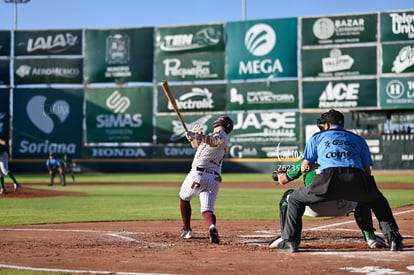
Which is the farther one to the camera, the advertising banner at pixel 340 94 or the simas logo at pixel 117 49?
the simas logo at pixel 117 49

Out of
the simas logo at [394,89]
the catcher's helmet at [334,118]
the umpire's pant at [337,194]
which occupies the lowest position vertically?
the umpire's pant at [337,194]

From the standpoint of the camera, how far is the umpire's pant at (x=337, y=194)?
24.2ft

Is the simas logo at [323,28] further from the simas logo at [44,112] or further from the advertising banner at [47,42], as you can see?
the simas logo at [44,112]

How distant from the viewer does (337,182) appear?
24.1 feet

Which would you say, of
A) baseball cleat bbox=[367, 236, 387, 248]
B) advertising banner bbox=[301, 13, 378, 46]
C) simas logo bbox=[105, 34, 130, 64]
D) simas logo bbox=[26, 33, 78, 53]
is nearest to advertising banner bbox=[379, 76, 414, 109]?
advertising banner bbox=[301, 13, 378, 46]

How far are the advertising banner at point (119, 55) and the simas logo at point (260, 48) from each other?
616 cm

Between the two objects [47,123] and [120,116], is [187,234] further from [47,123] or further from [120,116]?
[47,123]

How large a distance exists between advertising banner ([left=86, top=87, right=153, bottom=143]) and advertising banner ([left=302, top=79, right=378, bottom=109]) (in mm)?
9905

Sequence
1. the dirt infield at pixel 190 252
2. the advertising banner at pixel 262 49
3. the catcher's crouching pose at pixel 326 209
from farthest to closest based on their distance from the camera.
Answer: the advertising banner at pixel 262 49, the catcher's crouching pose at pixel 326 209, the dirt infield at pixel 190 252

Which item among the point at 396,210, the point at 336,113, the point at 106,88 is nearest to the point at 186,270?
the point at 336,113

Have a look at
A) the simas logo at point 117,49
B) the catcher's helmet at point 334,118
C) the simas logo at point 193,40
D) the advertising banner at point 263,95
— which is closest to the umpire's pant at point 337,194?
the catcher's helmet at point 334,118

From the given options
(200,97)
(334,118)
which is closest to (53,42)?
(200,97)

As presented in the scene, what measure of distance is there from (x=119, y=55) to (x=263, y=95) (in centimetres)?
961

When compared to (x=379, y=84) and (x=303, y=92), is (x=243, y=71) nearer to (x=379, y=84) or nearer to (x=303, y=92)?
(x=303, y=92)
